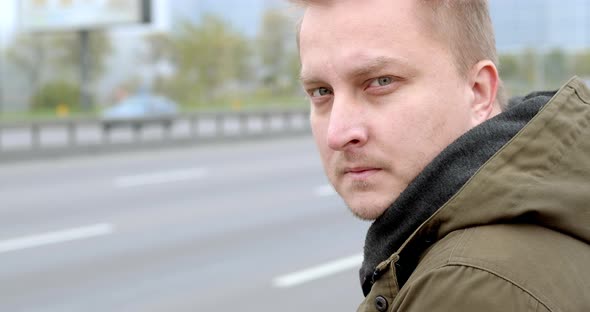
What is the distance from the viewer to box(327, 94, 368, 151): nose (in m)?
1.40

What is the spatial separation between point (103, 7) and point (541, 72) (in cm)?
2453

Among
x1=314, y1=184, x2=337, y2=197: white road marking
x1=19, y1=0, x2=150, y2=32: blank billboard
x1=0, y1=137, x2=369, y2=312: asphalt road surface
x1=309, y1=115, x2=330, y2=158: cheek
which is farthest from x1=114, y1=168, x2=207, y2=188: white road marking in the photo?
x1=309, y1=115, x2=330, y2=158: cheek

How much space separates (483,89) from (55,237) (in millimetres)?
8676

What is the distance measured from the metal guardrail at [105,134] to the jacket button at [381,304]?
1798 cm

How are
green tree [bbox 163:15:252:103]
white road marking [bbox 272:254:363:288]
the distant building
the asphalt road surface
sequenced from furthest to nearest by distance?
the distant building, green tree [bbox 163:15:252:103], white road marking [bbox 272:254:363:288], the asphalt road surface

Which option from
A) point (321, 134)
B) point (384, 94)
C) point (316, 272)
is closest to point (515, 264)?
point (384, 94)

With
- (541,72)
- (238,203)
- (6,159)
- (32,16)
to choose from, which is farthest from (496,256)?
(541,72)

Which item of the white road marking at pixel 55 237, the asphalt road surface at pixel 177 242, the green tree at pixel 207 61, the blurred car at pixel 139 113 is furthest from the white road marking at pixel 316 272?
the green tree at pixel 207 61

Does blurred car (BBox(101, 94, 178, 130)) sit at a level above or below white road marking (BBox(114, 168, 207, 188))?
below

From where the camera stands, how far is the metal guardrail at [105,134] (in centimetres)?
1942

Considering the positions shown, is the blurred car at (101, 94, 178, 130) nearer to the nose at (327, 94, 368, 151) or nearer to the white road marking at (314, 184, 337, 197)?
the white road marking at (314, 184, 337, 197)

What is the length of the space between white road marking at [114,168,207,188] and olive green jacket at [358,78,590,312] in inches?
522

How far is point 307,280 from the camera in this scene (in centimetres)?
759

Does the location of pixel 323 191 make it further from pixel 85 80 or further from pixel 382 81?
pixel 85 80
